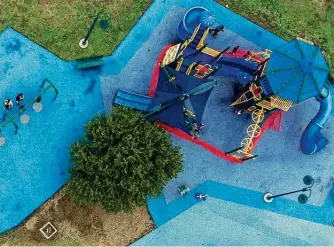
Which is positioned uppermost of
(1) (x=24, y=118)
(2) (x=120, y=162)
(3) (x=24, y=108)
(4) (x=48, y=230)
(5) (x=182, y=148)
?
(3) (x=24, y=108)

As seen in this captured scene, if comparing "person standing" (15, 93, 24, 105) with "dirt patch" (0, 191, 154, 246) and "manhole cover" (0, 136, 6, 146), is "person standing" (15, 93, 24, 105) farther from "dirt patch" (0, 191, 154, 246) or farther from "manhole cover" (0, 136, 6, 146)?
"dirt patch" (0, 191, 154, 246)

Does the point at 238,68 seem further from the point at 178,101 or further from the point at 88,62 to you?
the point at 88,62

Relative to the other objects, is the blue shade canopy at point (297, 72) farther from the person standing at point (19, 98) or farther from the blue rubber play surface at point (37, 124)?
the person standing at point (19, 98)

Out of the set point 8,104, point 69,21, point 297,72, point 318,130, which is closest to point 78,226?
point 8,104

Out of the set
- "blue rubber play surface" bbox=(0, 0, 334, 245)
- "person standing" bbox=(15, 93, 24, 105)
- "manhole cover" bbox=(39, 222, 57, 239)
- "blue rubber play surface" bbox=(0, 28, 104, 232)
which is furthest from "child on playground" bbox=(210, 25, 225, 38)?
"manhole cover" bbox=(39, 222, 57, 239)

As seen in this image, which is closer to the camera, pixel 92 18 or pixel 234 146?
pixel 92 18

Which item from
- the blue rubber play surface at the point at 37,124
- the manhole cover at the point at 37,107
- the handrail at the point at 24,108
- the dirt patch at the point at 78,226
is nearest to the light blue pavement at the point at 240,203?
the dirt patch at the point at 78,226
